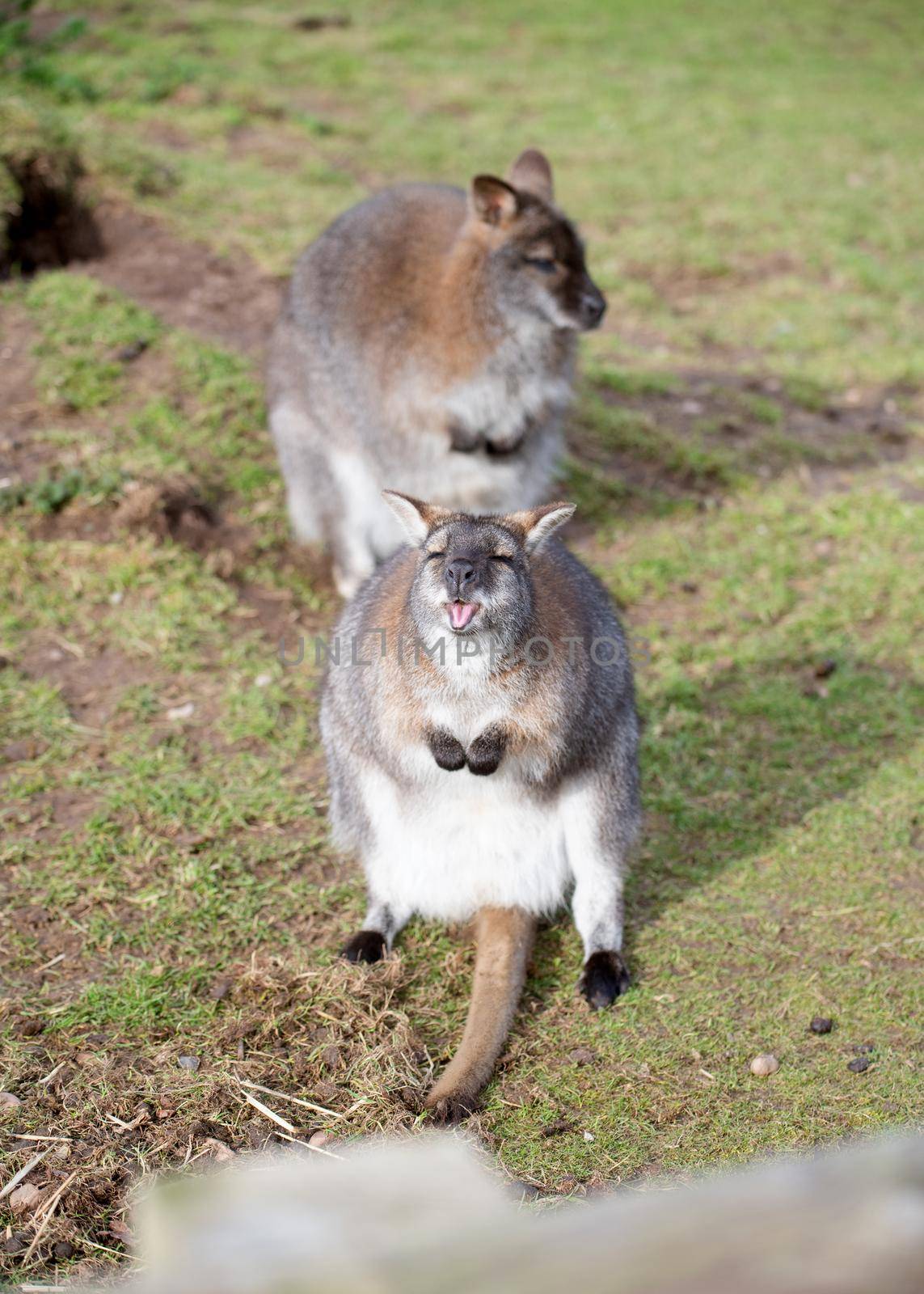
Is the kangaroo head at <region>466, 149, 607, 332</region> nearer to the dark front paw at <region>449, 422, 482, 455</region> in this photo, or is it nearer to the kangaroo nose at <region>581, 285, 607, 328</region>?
the kangaroo nose at <region>581, 285, 607, 328</region>

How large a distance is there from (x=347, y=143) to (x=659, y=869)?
299 inches

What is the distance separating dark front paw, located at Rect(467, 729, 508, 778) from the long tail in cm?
42

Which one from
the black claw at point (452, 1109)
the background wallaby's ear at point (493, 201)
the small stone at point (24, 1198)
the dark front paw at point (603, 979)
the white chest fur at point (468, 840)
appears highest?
the background wallaby's ear at point (493, 201)

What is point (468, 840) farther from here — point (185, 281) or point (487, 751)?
point (185, 281)

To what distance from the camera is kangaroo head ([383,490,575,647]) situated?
10.00 ft

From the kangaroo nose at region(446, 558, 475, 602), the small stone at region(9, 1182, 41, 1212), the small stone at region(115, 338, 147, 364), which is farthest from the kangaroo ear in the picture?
the small stone at region(115, 338, 147, 364)

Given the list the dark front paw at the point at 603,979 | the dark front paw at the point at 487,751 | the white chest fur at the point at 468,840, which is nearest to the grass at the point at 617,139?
the white chest fur at the point at 468,840

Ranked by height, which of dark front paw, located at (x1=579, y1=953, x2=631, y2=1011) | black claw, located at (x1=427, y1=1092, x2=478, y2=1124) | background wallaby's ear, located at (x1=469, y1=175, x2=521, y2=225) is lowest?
dark front paw, located at (x1=579, y1=953, x2=631, y2=1011)

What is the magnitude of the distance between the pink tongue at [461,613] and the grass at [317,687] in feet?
3.12

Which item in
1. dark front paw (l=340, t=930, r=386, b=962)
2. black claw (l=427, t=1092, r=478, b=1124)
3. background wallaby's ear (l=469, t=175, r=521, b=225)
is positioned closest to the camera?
black claw (l=427, t=1092, r=478, b=1124)

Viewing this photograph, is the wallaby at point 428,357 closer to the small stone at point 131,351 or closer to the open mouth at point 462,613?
the small stone at point 131,351

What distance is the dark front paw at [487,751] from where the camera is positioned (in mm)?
3127

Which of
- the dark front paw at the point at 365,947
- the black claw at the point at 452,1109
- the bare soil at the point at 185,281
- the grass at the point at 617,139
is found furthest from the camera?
the grass at the point at 617,139

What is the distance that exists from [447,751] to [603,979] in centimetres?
75
